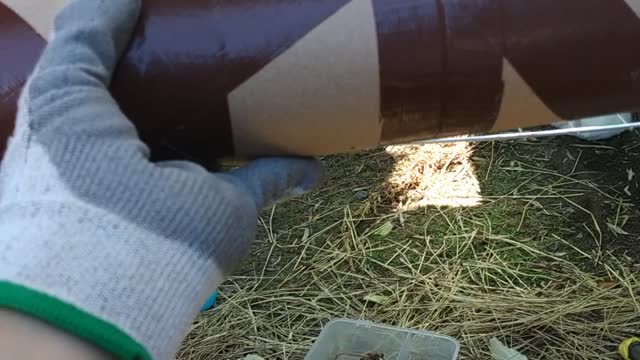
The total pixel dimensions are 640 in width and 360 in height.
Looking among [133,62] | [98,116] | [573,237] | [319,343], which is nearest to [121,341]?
[98,116]

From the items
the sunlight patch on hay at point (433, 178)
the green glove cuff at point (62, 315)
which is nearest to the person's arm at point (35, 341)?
the green glove cuff at point (62, 315)

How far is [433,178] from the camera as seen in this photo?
1.92 metres

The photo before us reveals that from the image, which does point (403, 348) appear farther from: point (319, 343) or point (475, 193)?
point (475, 193)

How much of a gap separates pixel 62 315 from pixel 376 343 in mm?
974

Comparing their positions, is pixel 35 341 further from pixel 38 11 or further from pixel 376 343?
pixel 376 343

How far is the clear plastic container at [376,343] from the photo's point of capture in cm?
143

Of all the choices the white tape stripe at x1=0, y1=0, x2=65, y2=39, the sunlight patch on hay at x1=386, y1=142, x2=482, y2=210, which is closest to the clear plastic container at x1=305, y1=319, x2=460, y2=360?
the sunlight patch on hay at x1=386, y1=142, x2=482, y2=210

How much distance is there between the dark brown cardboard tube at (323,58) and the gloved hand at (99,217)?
0.24ft

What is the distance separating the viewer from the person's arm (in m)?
0.57

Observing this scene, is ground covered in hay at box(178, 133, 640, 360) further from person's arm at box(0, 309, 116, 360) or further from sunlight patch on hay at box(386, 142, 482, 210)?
person's arm at box(0, 309, 116, 360)

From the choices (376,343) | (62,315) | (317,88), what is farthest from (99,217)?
(376,343)

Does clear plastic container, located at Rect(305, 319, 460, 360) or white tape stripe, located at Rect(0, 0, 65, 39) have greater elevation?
white tape stripe, located at Rect(0, 0, 65, 39)

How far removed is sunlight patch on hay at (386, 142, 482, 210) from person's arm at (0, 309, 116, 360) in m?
1.32

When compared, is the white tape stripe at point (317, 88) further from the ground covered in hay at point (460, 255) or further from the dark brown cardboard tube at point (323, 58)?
the ground covered in hay at point (460, 255)
